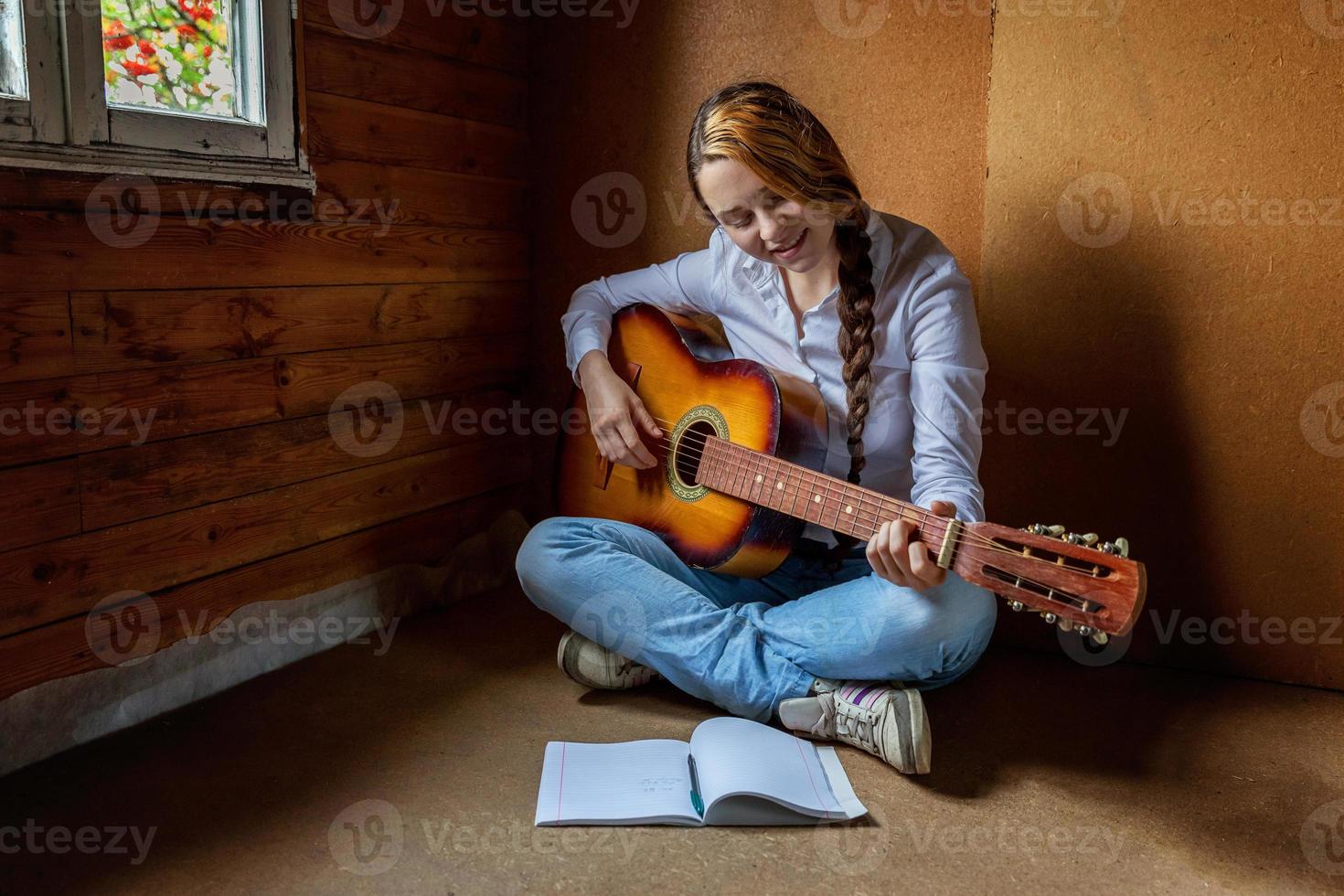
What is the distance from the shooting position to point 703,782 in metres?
1.44

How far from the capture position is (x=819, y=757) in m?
1.57

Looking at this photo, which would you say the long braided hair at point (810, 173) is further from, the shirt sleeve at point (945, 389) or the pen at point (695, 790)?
the pen at point (695, 790)

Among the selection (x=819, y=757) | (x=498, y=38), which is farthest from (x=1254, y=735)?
(x=498, y=38)

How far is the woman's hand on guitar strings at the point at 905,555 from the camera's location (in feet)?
4.60

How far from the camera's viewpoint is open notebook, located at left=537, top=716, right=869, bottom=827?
4.58 ft

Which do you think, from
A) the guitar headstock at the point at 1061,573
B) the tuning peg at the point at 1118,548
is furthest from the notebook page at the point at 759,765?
the tuning peg at the point at 1118,548

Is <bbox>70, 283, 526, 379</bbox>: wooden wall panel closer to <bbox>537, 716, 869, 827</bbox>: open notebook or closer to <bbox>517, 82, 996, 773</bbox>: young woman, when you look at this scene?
<bbox>517, 82, 996, 773</bbox>: young woman

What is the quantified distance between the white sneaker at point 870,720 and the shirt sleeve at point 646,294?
2.48ft

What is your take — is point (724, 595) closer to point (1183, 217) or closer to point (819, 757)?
point (819, 757)

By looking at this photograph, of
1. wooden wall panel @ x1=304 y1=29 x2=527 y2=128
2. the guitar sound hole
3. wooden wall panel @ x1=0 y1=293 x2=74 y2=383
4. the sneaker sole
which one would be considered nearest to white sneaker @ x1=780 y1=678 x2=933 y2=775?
the sneaker sole

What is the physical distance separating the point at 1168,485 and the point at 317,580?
1617mm

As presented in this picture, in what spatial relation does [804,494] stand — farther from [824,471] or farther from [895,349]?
[895,349]

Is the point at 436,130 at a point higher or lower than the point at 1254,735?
higher

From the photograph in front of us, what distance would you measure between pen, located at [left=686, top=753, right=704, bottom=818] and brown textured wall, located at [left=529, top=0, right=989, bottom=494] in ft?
3.52
